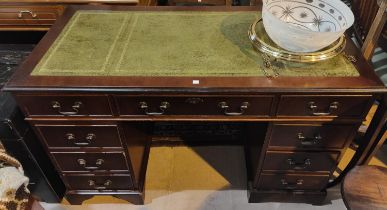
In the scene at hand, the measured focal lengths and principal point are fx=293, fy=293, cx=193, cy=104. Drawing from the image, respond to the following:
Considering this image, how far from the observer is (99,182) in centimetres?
139

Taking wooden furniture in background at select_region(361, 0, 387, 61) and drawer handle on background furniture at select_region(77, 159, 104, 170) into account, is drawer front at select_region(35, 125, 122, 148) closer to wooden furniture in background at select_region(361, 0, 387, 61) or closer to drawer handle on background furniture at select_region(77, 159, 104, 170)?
drawer handle on background furniture at select_region(77, 159, 104, 170)

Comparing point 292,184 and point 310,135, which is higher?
point 310,135

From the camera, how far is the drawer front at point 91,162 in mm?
1243

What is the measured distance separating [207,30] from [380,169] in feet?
2.69

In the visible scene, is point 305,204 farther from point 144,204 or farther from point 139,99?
point 139,99

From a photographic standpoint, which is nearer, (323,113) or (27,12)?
(323,113)

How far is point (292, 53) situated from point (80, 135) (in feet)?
2.82

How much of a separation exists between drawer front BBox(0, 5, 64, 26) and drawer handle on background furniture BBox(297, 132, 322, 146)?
1361 millimetres

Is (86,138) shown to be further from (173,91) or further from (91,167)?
(173,91)

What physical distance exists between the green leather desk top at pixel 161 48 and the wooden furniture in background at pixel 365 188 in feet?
1.13

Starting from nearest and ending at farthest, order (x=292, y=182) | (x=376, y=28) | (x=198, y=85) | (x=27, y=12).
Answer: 1. (x=198, y=85)
2. (x=376, y=28)
3. (x=292, y=182)
4. (x=27, y=12)

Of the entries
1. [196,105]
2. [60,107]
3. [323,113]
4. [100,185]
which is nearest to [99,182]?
[100,185]

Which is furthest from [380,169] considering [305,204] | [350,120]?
[305,204]

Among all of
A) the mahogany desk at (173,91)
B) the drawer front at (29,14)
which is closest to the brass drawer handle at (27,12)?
the drawer front at (29,14)
